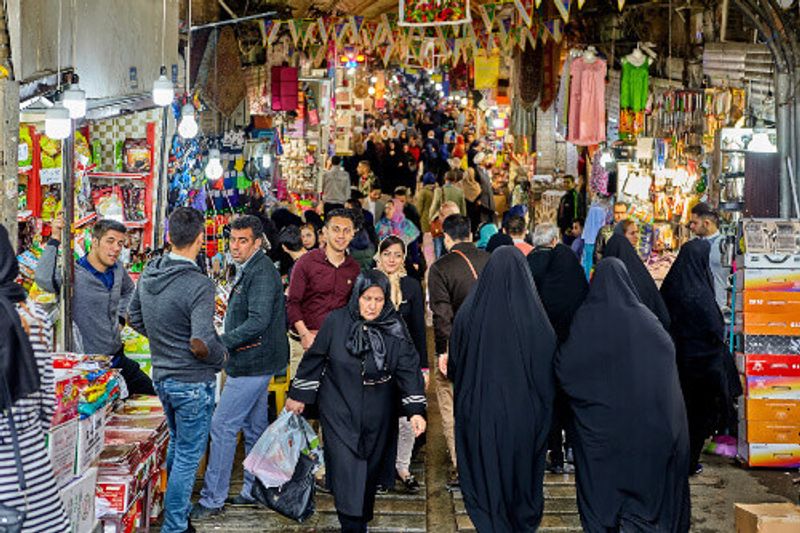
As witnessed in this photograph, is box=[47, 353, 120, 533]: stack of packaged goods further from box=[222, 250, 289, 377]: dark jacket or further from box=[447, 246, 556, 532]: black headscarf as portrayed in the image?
box=[447, 246, 556, 532]: black headscarf

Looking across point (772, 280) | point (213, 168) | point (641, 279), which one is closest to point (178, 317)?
point (641, 279)

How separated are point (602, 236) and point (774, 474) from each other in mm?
6920

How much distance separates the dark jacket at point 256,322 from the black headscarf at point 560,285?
6.80ft

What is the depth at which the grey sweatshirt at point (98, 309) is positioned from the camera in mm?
7793

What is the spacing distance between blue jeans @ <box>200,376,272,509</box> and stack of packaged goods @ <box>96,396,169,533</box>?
31cm

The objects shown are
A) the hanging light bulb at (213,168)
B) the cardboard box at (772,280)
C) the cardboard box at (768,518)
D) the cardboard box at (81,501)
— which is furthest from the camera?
the hanging light bulb at (213,168)

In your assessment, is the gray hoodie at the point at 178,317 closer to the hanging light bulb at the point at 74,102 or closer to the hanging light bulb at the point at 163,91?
the hanging light bulb at the point at 74,102

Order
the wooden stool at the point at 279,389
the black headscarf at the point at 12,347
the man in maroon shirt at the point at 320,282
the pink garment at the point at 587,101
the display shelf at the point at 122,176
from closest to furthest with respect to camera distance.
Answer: the black headscarf at the point at 12,347 → the man in maroon shirt at the point at 320,282 → the wooden stool at the point at 279,389 → the display shelf at the point at 122,176 → the pink garment at the point at 587,101

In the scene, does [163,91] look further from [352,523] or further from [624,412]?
[624,412]

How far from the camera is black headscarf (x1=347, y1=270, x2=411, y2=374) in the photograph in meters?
6.64

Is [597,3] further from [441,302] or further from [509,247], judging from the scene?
[509,247]

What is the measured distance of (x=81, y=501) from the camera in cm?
600

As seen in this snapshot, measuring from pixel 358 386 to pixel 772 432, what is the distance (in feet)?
12.4

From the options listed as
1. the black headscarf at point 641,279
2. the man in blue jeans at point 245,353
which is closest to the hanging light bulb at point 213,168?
the man in blue jeans at point 245,353
